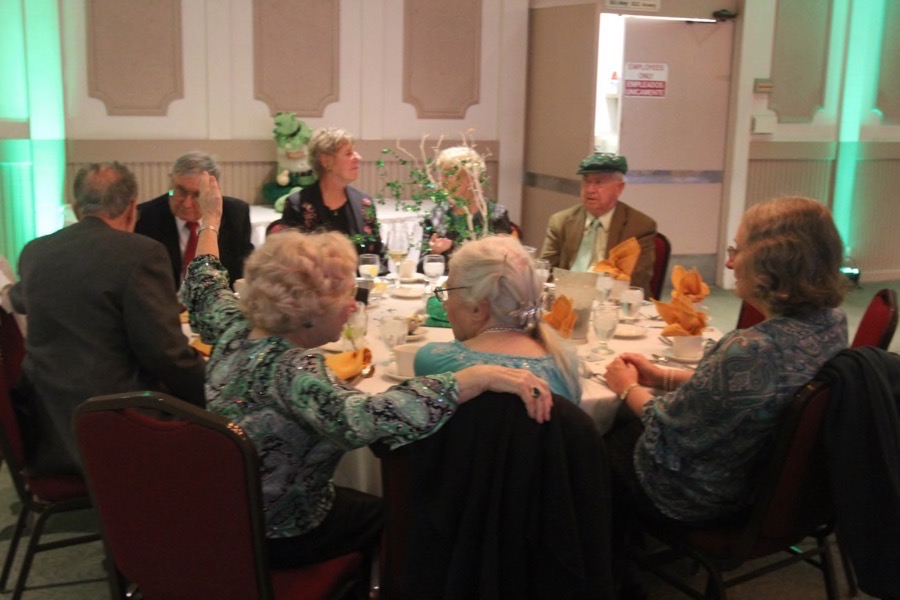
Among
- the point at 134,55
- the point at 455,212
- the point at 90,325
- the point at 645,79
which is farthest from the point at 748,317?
the point at 134,55

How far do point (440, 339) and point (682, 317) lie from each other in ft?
2.40

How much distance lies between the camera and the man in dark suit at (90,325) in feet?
→ 8.46

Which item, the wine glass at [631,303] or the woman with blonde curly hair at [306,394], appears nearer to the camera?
the woman with blonde curly hair at [306,394]

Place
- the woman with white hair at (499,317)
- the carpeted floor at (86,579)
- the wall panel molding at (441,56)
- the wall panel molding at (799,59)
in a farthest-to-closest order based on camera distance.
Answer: the wall panel molding at (799,59) < the wall panel molding at (441,56) < the carpeted floor at (86,579) < the woman with white hair at (499,317)

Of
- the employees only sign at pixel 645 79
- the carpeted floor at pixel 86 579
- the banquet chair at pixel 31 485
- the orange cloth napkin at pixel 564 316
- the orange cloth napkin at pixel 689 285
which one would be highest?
the employees only sign at pixel 645 79

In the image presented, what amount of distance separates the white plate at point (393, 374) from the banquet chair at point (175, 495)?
2.37ft

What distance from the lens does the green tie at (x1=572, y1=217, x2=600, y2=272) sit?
4293 mm

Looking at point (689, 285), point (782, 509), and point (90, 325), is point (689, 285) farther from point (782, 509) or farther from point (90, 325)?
point (90, 325)

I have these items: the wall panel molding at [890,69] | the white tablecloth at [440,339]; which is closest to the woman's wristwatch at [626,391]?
the white tablecloth at [440,339]

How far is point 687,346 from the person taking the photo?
2848 millimetres

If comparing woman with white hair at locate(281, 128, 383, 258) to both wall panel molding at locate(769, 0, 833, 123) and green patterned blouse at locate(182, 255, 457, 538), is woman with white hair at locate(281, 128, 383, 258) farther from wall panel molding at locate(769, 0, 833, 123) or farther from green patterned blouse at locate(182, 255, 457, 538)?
wall panel molding at locate(769, 0, 833, 123)

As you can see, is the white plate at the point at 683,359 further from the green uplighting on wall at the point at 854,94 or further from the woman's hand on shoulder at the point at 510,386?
the green uplighting on wall at the point at 854,94

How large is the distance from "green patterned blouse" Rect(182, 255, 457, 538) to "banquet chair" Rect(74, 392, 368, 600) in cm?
16

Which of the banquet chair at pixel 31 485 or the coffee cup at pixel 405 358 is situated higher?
the coffee cup at pixel 405 358
